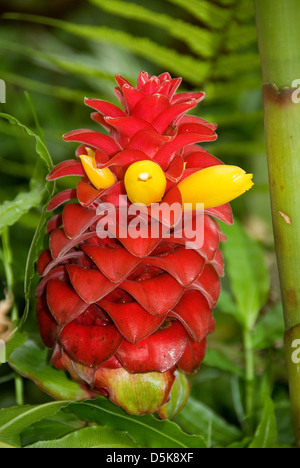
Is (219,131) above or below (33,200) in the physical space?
above

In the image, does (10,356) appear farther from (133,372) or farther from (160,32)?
(160,32)

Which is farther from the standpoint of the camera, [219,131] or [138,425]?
[219,131]

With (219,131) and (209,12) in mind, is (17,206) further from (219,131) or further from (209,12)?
(219,131)

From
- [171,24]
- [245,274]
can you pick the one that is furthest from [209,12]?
[245,274]

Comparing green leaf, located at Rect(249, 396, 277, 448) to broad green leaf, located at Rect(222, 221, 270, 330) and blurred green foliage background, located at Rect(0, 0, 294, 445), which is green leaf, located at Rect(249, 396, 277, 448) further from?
broad green leaf, located at Rect(222, 221, 270, 330)

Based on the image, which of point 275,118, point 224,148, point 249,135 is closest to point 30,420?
point 275,118

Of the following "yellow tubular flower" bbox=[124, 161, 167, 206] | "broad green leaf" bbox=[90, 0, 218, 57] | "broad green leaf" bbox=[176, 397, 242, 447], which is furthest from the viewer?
"broad green leaf" bbox=[90, 0, 218, 57]

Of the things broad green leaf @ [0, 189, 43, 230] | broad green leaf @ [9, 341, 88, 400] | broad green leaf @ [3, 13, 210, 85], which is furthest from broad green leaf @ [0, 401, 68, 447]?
broad green leaf @ [3, 13, 210, 85]
